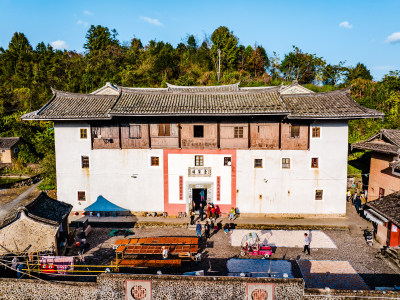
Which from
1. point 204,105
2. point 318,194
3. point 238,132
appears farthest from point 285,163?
point 204,105

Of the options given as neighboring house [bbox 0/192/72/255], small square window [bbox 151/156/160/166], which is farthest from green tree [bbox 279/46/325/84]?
neighboring house [bbox 0/192/72/255]

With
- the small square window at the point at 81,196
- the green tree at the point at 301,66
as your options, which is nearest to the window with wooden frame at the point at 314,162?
the small square window at the point at 81,196

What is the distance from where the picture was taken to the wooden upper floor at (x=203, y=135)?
17844mm

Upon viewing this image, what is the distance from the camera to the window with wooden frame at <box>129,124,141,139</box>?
18.3m

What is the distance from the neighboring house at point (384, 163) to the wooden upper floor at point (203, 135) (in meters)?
4.70

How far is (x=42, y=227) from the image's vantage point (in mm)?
12516

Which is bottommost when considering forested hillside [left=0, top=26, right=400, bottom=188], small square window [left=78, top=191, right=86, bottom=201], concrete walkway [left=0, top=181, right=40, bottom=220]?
concrete walkway [left=0, top=181, right=40, bottom=220]

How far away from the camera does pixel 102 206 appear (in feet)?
61.4

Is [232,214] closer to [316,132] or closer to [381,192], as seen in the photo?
[316,132]

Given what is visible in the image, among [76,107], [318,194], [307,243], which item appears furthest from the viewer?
[76,107]

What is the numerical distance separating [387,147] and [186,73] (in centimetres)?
3269

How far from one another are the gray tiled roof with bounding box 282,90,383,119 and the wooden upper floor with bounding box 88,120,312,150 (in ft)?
3.18

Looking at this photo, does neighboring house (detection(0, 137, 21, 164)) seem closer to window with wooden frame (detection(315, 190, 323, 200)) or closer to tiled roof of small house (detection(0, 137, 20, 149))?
tiled roof of small house (detection(0, 137, 20, 149))

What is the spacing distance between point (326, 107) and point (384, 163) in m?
5.40
